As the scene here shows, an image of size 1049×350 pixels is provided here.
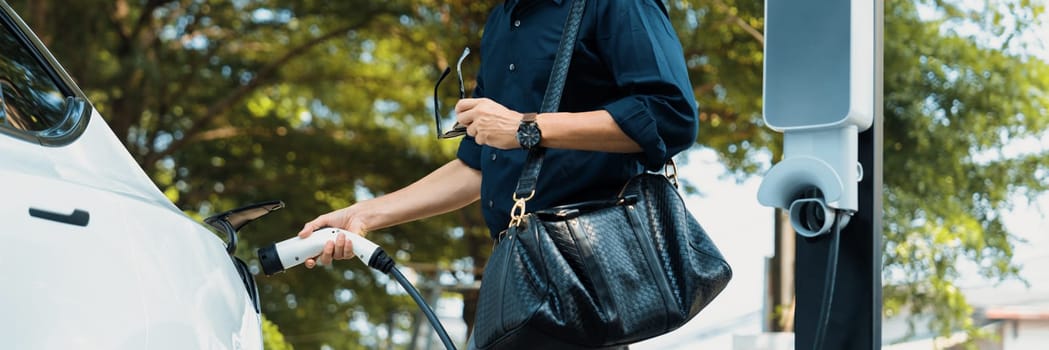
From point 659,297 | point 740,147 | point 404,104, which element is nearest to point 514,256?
point 659,297

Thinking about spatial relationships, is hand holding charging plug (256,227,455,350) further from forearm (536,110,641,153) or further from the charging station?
the charging station

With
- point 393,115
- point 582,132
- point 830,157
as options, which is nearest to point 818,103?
point 830,157

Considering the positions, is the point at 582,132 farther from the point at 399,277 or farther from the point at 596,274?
the point at 399,277

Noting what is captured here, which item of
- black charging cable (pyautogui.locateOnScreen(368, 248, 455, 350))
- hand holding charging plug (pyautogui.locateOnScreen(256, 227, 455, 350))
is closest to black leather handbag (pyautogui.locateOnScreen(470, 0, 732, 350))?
black charging cable (pyautogui.locateOnScreen(368, 248, 455, 350))

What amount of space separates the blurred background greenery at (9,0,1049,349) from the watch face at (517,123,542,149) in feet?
17.2

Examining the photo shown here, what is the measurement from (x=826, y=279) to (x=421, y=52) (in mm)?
9365

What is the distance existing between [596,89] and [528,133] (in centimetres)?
20

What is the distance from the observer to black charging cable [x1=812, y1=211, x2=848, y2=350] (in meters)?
1.78

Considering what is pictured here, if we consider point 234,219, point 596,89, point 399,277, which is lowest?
point 399,277

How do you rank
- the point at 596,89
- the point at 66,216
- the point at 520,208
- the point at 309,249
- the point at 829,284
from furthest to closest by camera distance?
the point at 309,249, the point at 596,89, the point at 520,208, the point at 829,284, the point at 66,216

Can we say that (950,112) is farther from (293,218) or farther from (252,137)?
(252,137)

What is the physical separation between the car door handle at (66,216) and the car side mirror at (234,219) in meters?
0.54

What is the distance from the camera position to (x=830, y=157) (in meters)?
1.79

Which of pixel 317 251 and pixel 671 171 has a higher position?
pixel 671 171
